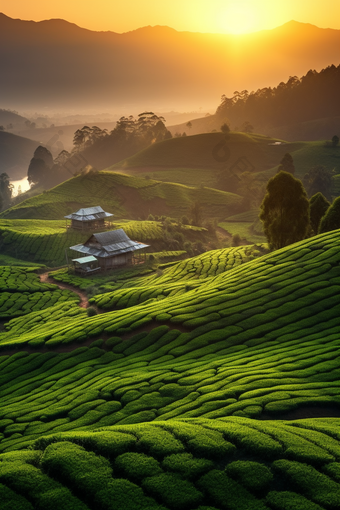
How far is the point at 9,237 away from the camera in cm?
10519

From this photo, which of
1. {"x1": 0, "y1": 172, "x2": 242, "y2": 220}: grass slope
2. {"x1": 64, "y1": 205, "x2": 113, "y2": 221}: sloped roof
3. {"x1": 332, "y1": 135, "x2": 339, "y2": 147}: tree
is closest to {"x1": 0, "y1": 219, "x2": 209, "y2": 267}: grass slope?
{"x1": 64, "y1": 205, "x2": 113, "y2": 221}: sloped roof

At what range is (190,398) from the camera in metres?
24.6

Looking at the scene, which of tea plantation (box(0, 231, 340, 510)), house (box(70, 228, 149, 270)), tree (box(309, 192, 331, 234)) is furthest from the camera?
house (box(70, 228, 149, 270))

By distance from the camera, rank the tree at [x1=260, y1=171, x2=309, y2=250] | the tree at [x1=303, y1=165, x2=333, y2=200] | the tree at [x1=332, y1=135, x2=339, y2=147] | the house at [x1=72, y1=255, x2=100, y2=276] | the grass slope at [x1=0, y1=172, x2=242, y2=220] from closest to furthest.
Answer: the tree at [x1=260, y1=171, x2=309, y2=250], the house at [x1=72, y1=255, x2=100, y2=276], the tree at [x1=303, y1=165, x2=333, y2=200], the grass slope at [x1=0, y1=172, x2=242, y2=220], the tree at [x1=332, y1=135, x2=339, y2=147]

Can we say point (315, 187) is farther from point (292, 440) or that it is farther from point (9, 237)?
point (292, 440)

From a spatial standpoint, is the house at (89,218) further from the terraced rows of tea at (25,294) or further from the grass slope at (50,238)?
the terraced rows of tea at (25,294)

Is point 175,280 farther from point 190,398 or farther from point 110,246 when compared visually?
point 190,398

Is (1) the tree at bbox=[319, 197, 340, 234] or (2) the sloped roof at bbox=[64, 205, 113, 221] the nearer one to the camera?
(1) the tree at bbox=[319, 197, 340, 234]

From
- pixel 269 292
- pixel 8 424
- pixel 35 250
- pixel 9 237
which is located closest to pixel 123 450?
pixel 8 424

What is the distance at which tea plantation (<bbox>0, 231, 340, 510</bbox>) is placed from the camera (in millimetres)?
15609

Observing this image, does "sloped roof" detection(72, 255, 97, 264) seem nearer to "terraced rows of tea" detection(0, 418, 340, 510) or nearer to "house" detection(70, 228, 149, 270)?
"house" detection(70, 228, 149, 270)

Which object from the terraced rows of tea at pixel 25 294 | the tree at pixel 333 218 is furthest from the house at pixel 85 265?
the tree at pixel 333 218

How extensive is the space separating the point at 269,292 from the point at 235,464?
2479 cm

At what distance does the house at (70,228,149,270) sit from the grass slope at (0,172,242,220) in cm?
5487
